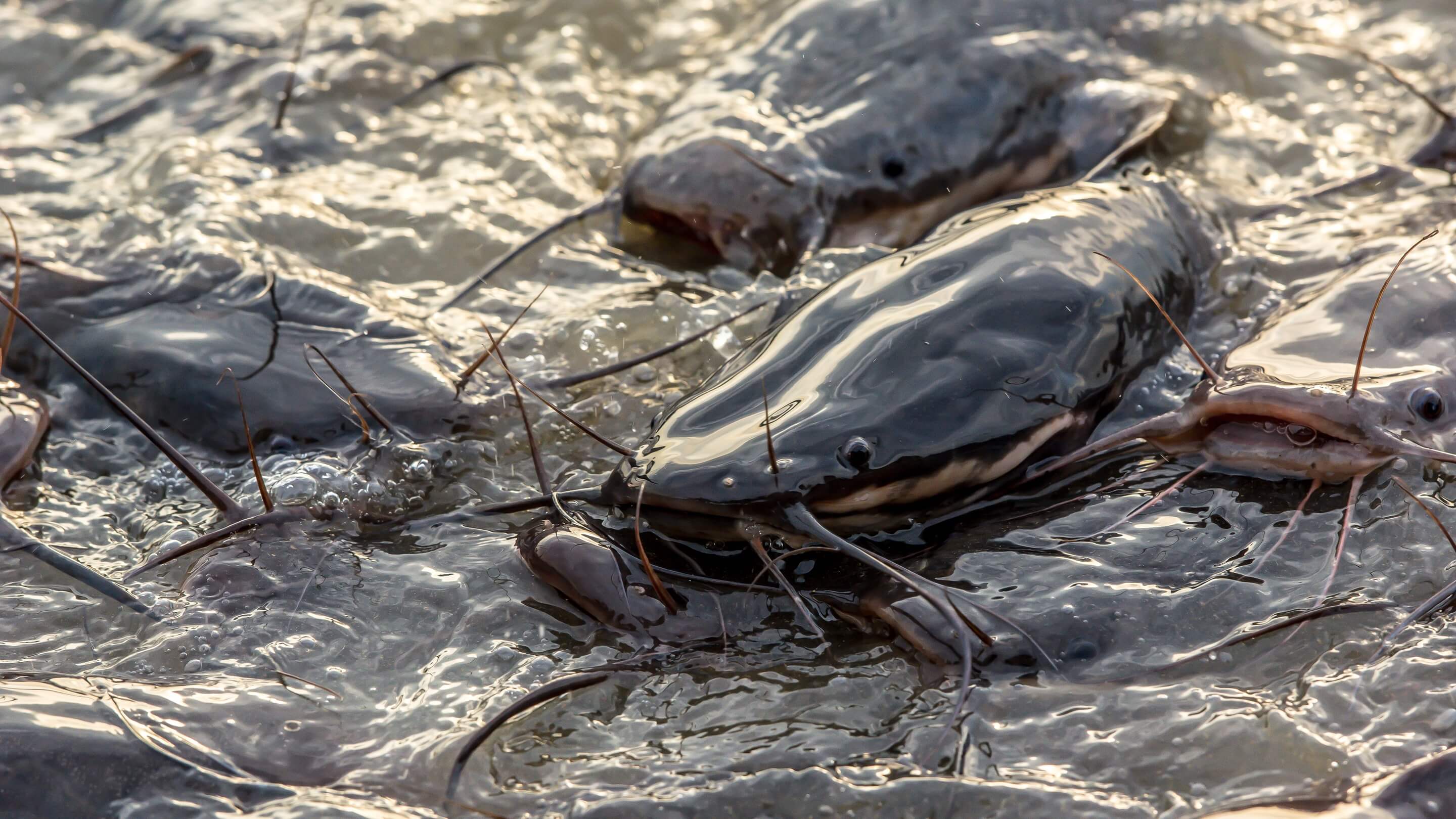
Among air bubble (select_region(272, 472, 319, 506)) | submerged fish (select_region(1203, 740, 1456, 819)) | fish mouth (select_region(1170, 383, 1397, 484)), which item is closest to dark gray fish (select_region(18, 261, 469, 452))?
air bubble (select_region(272, 472, 319, 506))

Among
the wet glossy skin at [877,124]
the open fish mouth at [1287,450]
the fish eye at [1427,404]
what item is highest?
the wet glossy skin at [877,124]

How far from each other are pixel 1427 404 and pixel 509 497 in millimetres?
1690

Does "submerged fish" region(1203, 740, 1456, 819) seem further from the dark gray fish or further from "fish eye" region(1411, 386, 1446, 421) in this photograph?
the dark gray fish

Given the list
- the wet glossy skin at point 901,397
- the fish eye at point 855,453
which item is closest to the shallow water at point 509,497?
the wet glossy skin at point 901,397

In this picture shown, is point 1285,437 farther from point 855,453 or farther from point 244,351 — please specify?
point 244,351

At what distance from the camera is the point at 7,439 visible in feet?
8.05

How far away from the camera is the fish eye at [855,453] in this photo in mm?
1995

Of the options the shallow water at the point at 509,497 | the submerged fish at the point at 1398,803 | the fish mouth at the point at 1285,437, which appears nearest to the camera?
the submerged fish at the point at 1398,803

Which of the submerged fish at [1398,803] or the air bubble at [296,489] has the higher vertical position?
the air bubble at [296,489]

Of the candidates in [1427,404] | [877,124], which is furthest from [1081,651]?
[877,124]

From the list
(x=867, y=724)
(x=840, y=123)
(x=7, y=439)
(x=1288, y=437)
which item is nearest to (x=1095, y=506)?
(x=1288, y=437)

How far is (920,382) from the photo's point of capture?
2.09 meters

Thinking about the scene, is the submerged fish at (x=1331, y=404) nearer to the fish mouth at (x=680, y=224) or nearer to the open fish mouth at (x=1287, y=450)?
the open fish mouth at (x=1287, y=450)

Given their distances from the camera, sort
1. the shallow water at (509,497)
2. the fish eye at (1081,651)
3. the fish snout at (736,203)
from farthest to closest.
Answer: the fish snout at (736,203) < the fish eye at (1081,651) < the shallow water at (509,497)
